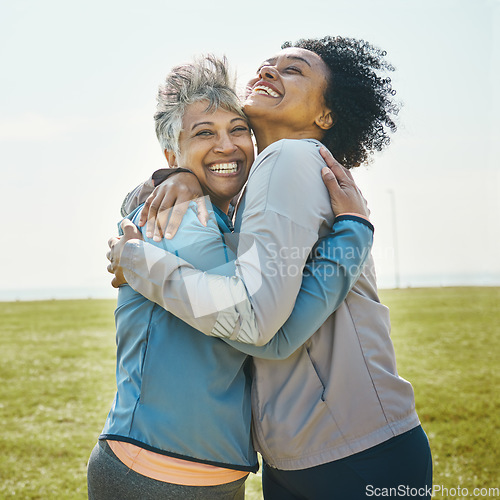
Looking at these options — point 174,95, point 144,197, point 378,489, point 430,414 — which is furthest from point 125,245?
point 430,414

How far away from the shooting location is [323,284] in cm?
193

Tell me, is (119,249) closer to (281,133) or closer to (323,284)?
Answer: (323,284)

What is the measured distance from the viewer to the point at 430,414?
24.3ft

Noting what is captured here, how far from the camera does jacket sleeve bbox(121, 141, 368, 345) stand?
5.90 ft

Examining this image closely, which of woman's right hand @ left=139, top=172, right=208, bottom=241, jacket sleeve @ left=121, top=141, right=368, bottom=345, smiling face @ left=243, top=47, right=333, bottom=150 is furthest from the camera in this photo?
smiling face @ left=243, top=47, right=333, bottom=150

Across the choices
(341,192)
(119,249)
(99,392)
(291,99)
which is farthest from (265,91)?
(99,392)

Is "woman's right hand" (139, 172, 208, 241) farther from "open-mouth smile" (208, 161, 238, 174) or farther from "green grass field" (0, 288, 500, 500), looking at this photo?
"green grass field" (0, 288, 500, 500)

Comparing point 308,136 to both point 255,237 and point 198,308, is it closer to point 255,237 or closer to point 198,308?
point 255,237

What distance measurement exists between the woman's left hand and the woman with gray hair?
3 cm

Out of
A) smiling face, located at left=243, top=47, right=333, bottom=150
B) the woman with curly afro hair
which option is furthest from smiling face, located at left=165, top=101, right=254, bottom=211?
the woman with curly afro hair

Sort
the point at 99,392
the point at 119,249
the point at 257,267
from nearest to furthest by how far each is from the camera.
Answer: the point at 257,267, the point at 119,249, the point at 99,392

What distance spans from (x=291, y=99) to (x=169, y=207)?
0.89 m

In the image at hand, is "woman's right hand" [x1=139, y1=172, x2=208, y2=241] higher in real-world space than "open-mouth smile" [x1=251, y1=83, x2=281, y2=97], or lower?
lower

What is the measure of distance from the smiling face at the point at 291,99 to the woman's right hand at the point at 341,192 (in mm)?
552
